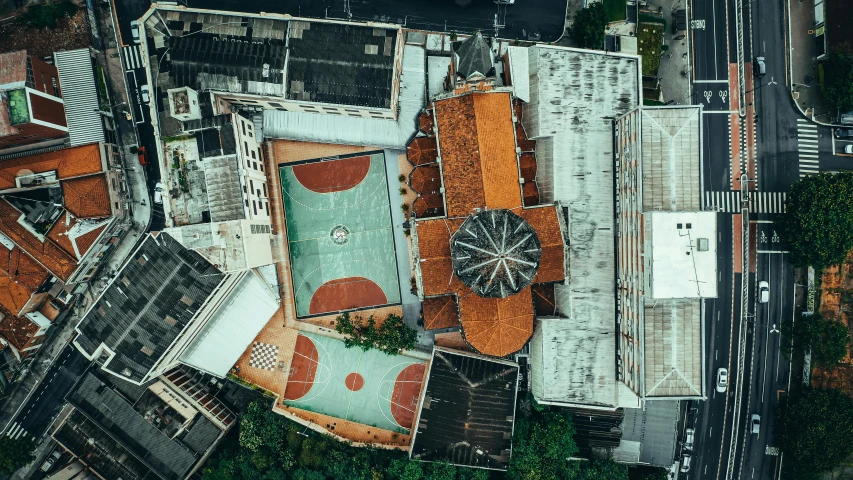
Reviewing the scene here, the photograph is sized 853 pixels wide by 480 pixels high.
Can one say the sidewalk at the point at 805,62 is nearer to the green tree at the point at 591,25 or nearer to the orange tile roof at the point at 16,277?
the green tree at the point at 591,25

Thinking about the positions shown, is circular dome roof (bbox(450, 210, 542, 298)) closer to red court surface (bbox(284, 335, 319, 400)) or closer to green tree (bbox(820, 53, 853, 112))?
red court surface (bbox(284, 335, 319, 400))

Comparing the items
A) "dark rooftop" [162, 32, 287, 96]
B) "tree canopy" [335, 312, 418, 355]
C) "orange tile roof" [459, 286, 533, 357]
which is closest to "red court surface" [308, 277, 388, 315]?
"tree canopy" [335, 312, 418, 355]

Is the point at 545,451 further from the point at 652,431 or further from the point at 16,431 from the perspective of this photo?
the point at 16,431

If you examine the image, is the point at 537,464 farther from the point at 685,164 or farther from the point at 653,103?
the point at 653,103

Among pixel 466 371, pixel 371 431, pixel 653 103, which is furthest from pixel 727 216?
pixel 371 431

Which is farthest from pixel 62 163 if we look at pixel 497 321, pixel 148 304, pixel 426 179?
pixel 497 321

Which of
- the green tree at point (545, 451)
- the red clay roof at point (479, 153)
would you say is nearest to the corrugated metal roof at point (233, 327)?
the red clay roof at point (479, 153)
